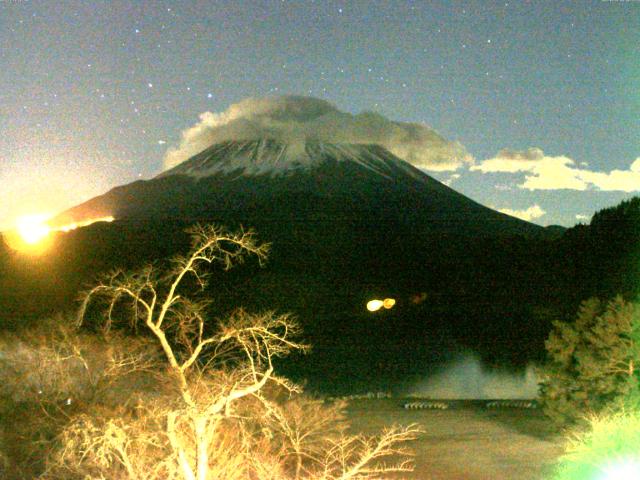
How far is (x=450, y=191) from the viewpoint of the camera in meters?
98.6

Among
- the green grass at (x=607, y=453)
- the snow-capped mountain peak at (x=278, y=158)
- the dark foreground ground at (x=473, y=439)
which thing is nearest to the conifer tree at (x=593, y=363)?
the dark foreground ground at (x=473, y=439)

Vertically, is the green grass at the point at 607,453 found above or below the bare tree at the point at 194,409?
below

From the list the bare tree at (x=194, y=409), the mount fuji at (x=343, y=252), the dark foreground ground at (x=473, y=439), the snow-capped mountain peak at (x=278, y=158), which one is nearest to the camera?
the bare tree at (x=194, y=409)

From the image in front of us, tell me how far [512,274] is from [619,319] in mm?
20902

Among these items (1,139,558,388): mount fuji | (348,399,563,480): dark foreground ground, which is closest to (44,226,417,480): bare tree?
(348,399,563,480): dark foreground ground

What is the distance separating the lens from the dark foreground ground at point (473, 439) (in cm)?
1420

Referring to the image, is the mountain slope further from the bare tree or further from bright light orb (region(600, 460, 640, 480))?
the bare tree

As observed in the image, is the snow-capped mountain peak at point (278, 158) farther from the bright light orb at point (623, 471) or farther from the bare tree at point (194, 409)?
the bare tree at point (194, 409)

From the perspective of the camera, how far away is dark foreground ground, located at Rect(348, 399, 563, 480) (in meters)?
14.2

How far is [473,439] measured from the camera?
59.1ft

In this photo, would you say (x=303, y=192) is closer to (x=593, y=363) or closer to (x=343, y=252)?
(x=343, y=252)

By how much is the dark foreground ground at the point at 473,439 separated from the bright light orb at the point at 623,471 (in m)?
1.51

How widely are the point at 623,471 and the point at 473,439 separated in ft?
20.9

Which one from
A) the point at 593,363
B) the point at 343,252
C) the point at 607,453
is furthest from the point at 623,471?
the point at 343,252
